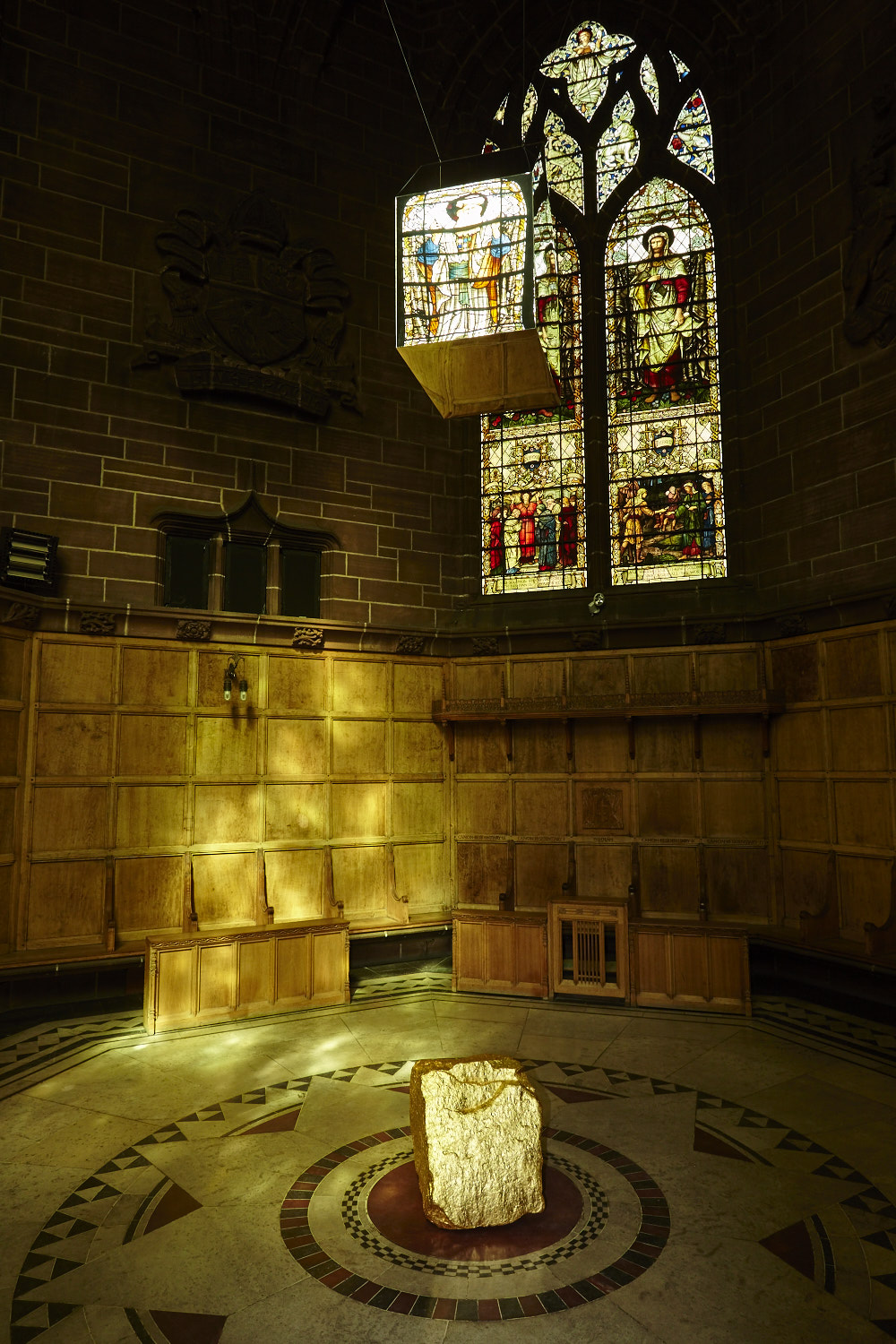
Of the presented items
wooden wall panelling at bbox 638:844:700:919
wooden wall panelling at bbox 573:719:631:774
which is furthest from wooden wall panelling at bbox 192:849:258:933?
wooden wall panelling at bbox 638:844:700:919

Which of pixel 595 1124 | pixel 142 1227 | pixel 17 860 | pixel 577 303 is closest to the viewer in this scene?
pixel 142 1227

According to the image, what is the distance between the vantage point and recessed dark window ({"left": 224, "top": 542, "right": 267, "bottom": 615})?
28.9ft

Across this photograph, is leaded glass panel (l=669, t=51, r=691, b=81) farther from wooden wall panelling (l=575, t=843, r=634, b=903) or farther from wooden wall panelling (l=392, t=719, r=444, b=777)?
wooden wall panelling (l=575, t=843, r=634, b=903)

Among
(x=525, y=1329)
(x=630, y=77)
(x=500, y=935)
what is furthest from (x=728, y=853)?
(x=630, y=77)

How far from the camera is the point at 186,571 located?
8594mm

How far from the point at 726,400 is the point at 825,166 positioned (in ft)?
7.54

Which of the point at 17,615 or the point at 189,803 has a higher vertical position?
the point at 17,615

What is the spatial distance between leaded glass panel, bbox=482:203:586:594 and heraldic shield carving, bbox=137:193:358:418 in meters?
1.96

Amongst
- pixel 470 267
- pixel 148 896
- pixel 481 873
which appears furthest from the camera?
pixel 481 873

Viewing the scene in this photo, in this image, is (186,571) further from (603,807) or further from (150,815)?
(603,807)

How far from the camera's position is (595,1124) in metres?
5.03

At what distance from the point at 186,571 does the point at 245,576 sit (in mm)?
601

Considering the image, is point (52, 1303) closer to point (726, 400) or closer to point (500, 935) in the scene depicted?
point (500, 935)

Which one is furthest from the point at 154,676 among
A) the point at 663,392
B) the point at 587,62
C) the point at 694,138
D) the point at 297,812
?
the point at 587,62
